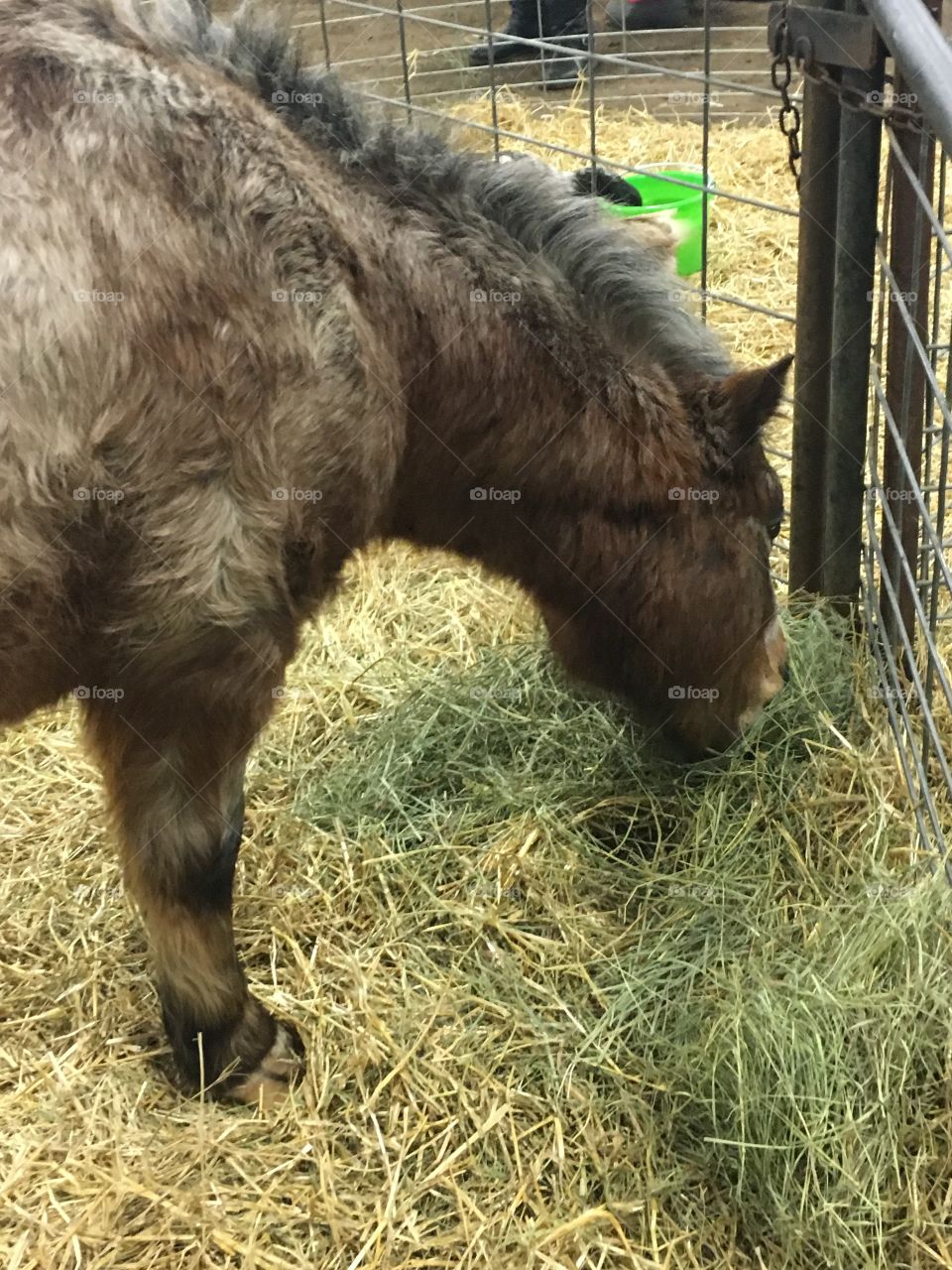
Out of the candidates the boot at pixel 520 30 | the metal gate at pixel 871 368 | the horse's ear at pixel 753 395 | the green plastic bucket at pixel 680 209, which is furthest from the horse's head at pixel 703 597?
the boot at pixel 520 30

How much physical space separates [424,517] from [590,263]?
56 cm

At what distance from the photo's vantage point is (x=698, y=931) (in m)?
2.46

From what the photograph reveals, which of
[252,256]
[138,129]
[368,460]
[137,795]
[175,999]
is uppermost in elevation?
[138,129]

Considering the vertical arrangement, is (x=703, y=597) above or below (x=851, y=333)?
below

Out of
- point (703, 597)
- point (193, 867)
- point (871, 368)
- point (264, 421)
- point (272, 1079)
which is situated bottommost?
point (272, 1079)

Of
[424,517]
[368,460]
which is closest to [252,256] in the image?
[368,460]

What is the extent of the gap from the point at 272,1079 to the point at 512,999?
0.50 m

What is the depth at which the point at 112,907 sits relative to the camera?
109 inches

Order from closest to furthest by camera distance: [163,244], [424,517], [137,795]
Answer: [163,244] < [137,795] < [424,517]

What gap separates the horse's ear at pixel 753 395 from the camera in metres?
2.23

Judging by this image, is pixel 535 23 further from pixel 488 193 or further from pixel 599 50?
pixel 488 193

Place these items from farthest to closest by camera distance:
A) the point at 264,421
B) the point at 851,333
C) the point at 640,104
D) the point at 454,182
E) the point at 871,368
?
the point at 640,104 < the point at 871,368 < the point at 851,333 < the point at 454,182 < the point at 264,421

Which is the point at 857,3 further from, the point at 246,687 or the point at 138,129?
the point at 246,687

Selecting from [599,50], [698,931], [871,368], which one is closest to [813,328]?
[871,368]
